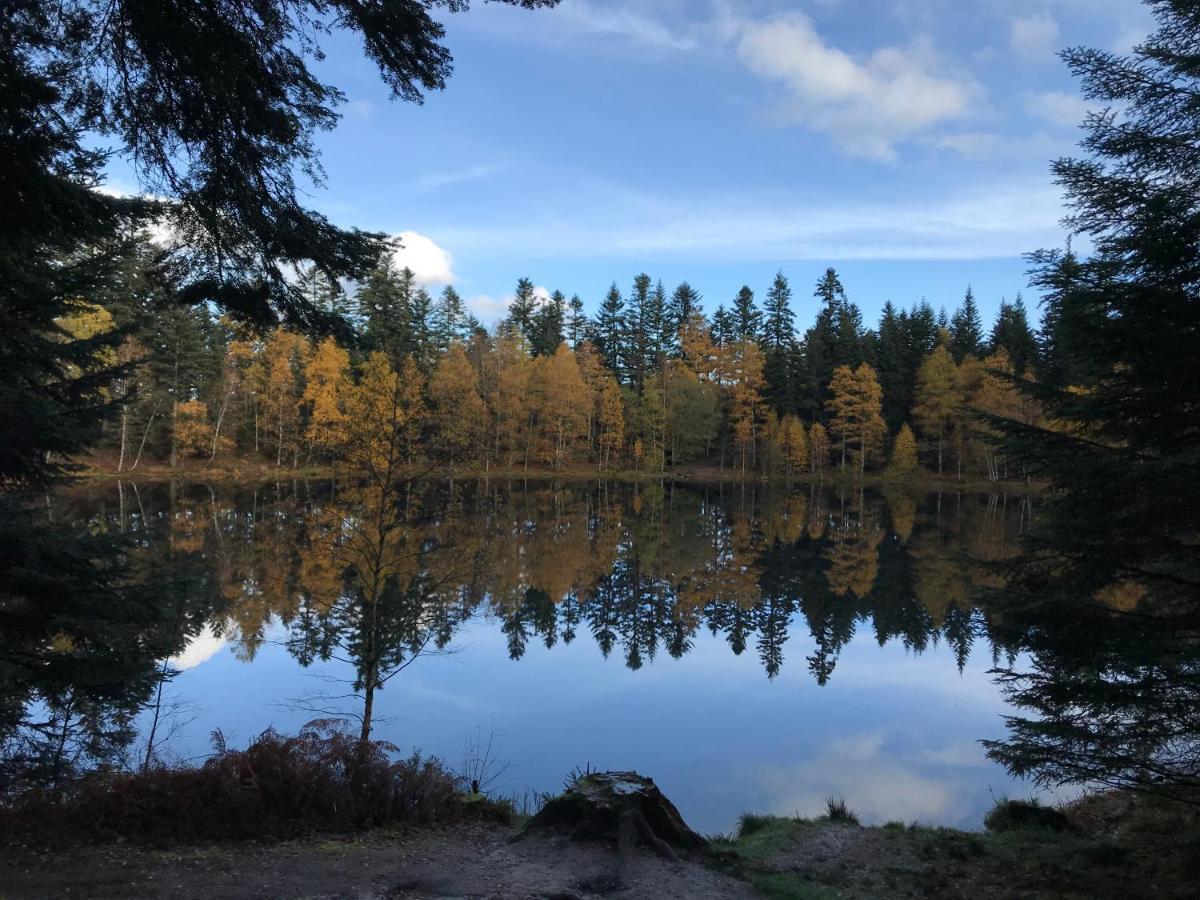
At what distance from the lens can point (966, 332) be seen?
70562mm

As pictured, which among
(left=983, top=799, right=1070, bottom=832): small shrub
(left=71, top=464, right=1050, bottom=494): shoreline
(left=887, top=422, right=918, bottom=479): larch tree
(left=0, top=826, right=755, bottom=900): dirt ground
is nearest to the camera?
(left=0, top=826, right=755, bottom=900): dirt ground

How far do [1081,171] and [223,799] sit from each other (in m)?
8.71

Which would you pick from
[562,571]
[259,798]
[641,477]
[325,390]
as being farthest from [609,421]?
[259,798]

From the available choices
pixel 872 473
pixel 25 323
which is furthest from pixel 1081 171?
A: pixel 872 473

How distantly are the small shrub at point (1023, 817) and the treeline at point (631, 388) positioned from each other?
3493cm

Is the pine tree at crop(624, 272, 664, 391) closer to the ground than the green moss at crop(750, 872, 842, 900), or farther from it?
farther from it

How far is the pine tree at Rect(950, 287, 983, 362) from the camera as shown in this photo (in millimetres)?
65625

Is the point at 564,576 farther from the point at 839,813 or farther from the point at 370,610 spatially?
the point at 839,813

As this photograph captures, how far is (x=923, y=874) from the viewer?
622 centimetres

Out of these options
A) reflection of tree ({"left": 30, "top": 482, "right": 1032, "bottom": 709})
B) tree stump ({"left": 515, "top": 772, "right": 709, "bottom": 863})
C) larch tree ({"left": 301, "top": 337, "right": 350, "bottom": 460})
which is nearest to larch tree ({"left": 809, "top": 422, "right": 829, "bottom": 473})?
reflection of tree ({"left": 30, "top": 482, "right": 1032, "bottom": 709})

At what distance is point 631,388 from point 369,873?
6313 cm

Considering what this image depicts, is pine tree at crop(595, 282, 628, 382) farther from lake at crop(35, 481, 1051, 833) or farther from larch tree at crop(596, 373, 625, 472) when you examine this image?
lake at crop(35, 481, 1051, 833)

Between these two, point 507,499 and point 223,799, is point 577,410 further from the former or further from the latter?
point 223,799

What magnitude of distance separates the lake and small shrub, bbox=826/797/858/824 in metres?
0.39
